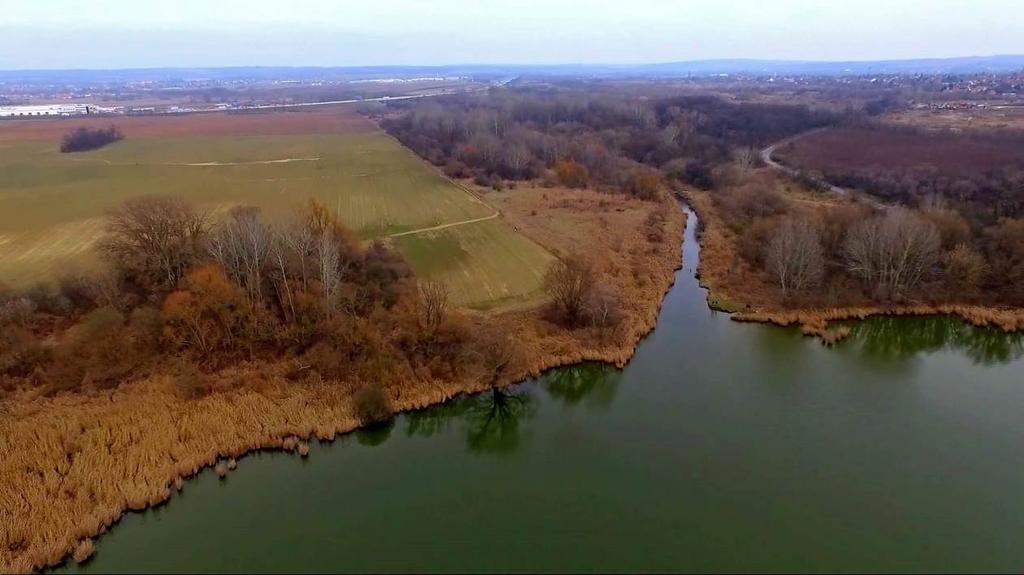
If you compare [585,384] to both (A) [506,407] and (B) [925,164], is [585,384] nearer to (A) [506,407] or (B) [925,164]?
(A) [506,407]

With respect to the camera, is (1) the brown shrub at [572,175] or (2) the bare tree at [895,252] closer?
(2) the bare tree at [895,252]

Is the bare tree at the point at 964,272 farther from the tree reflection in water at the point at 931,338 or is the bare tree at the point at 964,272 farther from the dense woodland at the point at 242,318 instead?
the dense woodland at the point at 242,318

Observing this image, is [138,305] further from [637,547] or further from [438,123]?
[438,123]

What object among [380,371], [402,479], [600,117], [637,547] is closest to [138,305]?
[380,371]

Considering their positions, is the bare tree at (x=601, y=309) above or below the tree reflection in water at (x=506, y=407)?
above

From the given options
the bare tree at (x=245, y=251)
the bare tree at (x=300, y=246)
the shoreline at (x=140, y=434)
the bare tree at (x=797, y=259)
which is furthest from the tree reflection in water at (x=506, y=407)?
the bare tree at (x=797, y=259)

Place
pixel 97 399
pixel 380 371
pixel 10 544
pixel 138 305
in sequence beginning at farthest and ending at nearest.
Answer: pixel 138 305
pixel 380 371
pixel 97 399
pixel 10 544
